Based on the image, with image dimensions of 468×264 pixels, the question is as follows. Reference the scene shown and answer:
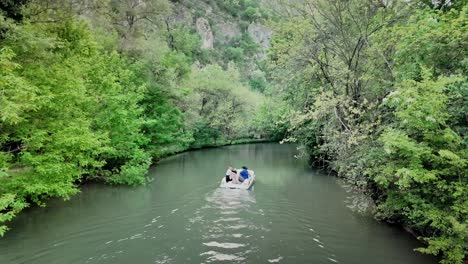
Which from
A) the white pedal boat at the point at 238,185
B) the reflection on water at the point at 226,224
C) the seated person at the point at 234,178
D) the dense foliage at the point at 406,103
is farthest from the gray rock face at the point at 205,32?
the reflection on water at the point at 226,224

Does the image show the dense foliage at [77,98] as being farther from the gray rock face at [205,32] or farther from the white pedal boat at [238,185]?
the gray rock face at [205,32]

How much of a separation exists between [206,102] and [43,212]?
98.5 ft

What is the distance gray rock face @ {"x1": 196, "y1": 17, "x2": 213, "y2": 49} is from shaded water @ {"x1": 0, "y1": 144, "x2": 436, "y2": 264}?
185ft

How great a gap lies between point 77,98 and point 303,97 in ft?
40.4

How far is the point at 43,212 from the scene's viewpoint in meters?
12.3

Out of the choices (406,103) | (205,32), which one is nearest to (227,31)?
(205,32)

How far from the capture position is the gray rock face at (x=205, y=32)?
2704 inches

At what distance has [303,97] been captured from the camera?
Answer: 1950cm

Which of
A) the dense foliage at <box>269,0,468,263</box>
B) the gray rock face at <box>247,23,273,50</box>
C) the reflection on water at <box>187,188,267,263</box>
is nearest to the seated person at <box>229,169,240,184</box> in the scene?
the reflection on water at <box>187,188,267,263</box>

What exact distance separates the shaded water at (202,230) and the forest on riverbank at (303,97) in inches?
37.2

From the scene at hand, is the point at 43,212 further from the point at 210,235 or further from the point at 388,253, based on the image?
the point at 388,253

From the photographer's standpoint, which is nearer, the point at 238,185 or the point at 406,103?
the point at 406,103

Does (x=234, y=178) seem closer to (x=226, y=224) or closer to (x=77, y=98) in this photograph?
(x=226, y=224)

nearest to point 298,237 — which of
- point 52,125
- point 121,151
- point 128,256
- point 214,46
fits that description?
point 128,256
